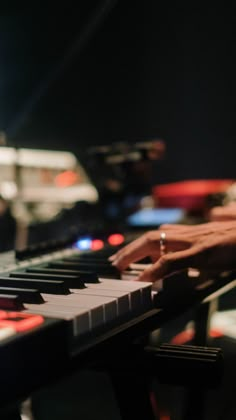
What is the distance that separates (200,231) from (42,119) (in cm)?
168

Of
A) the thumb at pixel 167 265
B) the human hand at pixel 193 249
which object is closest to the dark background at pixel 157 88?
the human hand at pixel 193 249

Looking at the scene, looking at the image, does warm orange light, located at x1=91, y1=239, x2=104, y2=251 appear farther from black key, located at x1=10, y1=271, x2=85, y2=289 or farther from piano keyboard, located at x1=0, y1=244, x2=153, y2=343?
black key, located at x1=10, y1=271, x2=85, y2=289

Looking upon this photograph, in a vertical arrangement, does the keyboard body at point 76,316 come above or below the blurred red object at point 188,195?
below

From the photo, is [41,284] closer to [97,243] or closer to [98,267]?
[98,267]

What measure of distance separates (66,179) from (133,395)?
110 centimetres

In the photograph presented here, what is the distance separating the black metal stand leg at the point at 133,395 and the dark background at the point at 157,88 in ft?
5.53

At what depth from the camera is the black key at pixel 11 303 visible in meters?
0.50

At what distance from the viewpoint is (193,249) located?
0.76 m

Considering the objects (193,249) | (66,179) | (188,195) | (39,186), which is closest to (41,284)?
(193,249)

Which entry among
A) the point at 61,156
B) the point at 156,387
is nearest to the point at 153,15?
the point at 61,156

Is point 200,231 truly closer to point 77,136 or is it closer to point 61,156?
point 61,156

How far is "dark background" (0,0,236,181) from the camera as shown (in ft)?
8.16

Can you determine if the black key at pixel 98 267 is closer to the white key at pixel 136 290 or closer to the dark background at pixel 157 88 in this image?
the white key at pixel 136 290

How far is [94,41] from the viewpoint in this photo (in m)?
2.58
